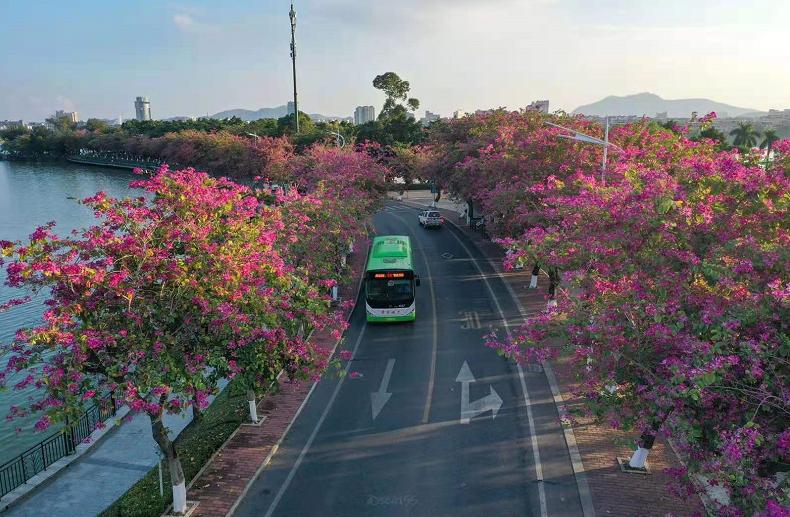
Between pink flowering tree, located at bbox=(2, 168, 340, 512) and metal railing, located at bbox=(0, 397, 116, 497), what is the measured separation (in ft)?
13.5

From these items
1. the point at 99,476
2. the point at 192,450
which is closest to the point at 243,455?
the point at 192,450

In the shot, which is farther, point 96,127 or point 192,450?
point 96,127

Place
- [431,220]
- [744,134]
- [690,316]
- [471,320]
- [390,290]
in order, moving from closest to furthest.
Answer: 1. [690,316]
2. [390,290]
3. [471,320]
4. [431,220]
5. [744,134]

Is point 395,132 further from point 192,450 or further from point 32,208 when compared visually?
point 192,450

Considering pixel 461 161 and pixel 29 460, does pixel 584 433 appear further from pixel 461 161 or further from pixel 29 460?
pixel 461 161

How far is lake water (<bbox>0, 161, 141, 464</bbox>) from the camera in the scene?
16969 millimetres

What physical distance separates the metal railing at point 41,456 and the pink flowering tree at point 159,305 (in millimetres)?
4123

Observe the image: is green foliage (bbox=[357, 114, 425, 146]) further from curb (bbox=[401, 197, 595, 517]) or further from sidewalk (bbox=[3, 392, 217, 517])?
sidewalk (bbox=[3, 392, 217, 517])

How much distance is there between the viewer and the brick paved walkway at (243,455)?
12088 millimetres

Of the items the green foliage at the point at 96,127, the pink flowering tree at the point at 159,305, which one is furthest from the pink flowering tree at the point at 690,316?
the green foliage at the point at 96,127

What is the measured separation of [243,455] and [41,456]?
5.99 meters

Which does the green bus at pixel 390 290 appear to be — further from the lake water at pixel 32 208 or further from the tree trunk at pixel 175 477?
the tree trunk at pixel 175 477

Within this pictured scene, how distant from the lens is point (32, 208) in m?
62.2

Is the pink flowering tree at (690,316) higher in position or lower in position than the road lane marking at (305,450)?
higher
